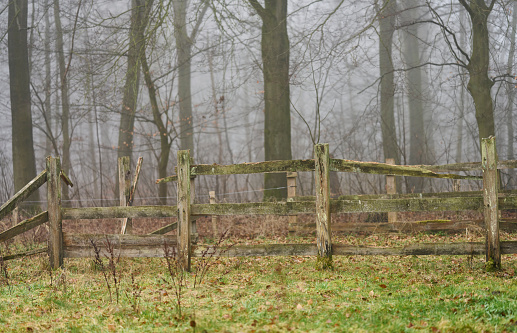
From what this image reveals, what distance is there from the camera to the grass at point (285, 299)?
4555mm

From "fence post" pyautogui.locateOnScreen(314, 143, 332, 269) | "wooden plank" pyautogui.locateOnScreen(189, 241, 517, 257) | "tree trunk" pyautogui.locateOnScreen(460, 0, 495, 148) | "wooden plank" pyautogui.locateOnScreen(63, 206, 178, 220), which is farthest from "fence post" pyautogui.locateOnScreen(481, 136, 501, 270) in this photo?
"tree trunk" pyautogui.locateOnScreen(460, 0, 495, 148)

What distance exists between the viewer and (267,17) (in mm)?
14523

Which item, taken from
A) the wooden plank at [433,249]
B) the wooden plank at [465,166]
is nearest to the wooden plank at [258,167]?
the wooden plank at [433,249]

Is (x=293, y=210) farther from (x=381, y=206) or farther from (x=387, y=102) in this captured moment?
(x=387, y=102)

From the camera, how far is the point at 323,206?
6918 millimetres

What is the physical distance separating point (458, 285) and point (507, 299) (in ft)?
2.98

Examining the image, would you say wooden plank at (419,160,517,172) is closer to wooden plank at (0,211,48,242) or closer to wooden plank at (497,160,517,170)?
wooden plank at (497,160,517,170)

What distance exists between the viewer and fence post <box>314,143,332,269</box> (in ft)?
22.6

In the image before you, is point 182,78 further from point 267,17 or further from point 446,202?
point 446,202

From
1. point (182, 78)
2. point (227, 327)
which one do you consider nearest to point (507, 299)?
point (227, 327)

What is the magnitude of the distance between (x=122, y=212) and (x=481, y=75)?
32.4ft

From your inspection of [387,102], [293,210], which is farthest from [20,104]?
[387,102]

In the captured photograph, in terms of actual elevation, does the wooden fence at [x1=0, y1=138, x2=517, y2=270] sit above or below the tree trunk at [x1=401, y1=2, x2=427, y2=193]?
below

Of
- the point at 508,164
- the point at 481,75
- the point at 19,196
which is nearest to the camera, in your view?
the point at 19,196
